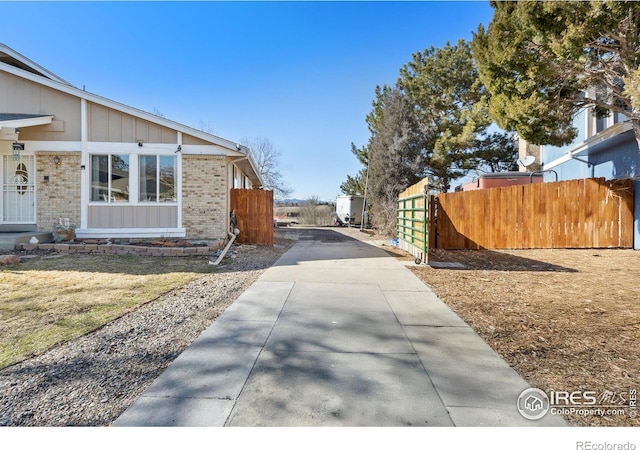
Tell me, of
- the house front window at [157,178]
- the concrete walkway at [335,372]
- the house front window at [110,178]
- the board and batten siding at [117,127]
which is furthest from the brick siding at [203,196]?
the concrete walkway at [335,372]

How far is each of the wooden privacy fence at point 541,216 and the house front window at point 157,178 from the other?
935cm

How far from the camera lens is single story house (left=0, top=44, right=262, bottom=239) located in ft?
34.9

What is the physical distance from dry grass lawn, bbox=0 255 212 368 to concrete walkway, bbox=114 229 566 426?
160cm

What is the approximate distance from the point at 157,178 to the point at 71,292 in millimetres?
6119

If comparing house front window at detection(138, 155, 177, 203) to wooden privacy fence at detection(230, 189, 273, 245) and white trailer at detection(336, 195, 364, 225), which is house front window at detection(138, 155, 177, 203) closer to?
wooden privacy fence at detection(230, 189, 273, 245)

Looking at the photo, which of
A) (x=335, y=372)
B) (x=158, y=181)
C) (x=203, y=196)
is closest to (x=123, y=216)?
(x=158, y=181)

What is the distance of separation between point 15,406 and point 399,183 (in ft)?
61.5

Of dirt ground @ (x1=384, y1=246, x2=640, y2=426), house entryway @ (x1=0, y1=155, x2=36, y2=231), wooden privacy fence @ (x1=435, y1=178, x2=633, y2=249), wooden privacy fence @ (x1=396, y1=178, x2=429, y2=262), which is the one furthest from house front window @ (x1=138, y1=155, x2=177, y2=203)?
wooden privacy fence @ (x1=435, y1=178, x2=633, y2=249)

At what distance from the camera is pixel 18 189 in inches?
427

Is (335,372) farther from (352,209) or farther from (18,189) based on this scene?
(352,209)

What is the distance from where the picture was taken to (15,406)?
2.43m

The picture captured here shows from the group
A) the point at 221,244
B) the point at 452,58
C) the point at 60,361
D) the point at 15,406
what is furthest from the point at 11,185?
the point at 452,58

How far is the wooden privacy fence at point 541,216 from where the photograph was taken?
1123 centimetres

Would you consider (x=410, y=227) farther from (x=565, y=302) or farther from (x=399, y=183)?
(x=399, y=183)
